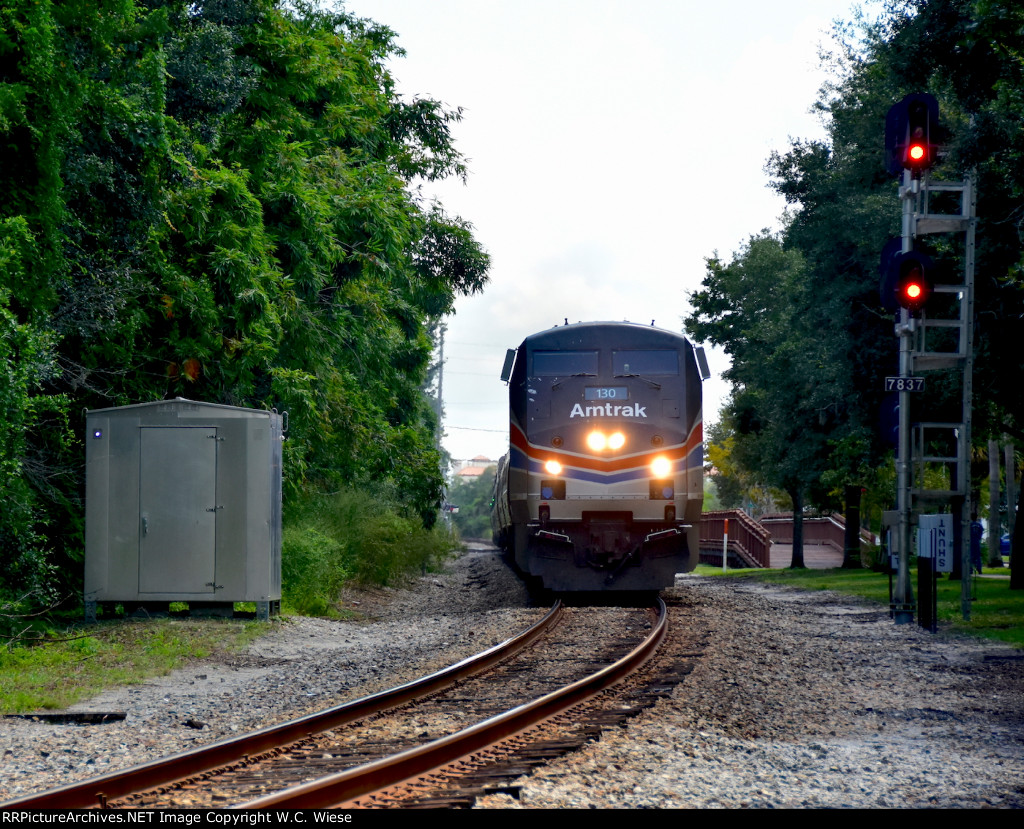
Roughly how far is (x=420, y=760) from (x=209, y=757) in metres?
1.15

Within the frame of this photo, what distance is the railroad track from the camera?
538 cm

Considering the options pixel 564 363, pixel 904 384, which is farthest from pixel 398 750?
pixel 564 363

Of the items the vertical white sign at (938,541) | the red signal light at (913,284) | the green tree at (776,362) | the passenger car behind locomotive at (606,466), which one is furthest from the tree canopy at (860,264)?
the passenger car behind locomotive at (606,466)

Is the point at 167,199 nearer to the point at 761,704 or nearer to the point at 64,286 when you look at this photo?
the point at 64,286

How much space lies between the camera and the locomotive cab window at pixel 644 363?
56.5 feet

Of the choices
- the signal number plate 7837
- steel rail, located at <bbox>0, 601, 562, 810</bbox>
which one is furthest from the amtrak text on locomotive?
steel rail, located at <bbox>0, 601, 562, 810</bbox>

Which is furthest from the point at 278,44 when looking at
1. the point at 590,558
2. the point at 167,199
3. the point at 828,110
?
the point at 828,110

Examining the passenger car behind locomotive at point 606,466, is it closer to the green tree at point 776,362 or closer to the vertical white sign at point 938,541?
the vertical white sign at point 938,541

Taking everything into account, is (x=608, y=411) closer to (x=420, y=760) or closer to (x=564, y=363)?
(x=564, y=363)

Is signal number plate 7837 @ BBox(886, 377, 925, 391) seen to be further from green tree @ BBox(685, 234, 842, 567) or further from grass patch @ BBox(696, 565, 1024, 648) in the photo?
green tree @ BBox(685, 234, 842, 567)

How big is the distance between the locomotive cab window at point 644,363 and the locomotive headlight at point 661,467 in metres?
1.33

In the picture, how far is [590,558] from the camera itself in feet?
55.7

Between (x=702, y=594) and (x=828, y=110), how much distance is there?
48.4 ft

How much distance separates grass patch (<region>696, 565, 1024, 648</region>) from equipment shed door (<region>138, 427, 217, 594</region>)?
948cm
